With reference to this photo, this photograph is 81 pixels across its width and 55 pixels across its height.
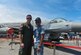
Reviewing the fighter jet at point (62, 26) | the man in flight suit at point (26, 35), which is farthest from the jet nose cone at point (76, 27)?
the man in flight suit at point (26, 35)

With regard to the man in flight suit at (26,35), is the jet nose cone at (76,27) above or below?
above

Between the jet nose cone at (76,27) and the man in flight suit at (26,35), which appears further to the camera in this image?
the jet nose cone at (76,27)

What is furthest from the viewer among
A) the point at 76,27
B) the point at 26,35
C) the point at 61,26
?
the point at 61,26

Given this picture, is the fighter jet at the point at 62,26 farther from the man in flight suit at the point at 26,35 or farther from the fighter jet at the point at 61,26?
the man in flight suit at the point at 26,35

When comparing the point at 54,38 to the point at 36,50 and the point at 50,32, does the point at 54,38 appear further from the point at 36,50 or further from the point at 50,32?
the point at 36,50

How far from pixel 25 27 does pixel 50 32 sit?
12.8 metres

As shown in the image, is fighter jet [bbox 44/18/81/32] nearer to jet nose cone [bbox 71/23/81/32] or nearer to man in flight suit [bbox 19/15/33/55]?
jet nose cone [bbox 71/23/81/32]

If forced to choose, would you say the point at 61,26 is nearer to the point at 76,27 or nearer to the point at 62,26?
the point at 62,26

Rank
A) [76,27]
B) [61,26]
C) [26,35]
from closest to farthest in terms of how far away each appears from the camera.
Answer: [26,35]
[76,27]
[61,26]

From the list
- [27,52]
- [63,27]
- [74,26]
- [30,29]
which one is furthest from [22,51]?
[63,27]

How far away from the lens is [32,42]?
6500 mm

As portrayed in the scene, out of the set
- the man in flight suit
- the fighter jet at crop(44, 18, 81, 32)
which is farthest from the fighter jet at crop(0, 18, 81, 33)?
the man in flight suit

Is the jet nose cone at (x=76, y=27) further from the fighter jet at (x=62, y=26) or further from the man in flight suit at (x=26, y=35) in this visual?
the man in flight suit at (x=26, y=35)

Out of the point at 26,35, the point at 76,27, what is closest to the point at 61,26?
the point at 76,27
